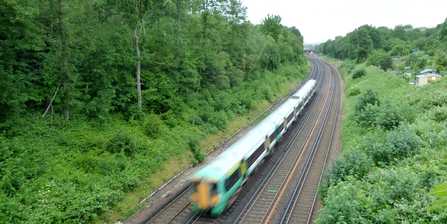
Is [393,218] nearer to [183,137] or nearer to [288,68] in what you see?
[183,137]

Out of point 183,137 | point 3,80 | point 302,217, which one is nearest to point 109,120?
point 183,137

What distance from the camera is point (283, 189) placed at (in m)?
17.3

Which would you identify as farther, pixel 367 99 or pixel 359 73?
pixel 359 73

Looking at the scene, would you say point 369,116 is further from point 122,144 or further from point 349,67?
point 349,67

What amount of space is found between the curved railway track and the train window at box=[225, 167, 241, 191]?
1.62m

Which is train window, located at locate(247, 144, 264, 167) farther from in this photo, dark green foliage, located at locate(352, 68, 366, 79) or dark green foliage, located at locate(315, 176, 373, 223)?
dark green foliage, located at locate(352, 68, 366, 79)

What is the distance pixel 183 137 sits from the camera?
23.0 metres

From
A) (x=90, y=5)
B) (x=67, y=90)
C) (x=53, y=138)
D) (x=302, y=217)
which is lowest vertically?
(x=302, y=217)

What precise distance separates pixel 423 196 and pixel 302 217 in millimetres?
6277

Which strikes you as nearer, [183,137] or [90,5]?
[90,5]

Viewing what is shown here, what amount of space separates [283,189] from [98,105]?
44.0ft

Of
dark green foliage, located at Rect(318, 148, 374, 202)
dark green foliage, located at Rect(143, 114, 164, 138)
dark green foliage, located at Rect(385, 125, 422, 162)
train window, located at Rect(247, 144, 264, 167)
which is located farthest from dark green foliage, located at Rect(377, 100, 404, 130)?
dark green foliage, located at Rect(143, 114, 164, 138)

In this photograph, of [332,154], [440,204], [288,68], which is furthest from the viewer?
[288,68]

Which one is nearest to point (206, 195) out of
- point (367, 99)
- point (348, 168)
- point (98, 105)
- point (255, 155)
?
point (255, 155)
